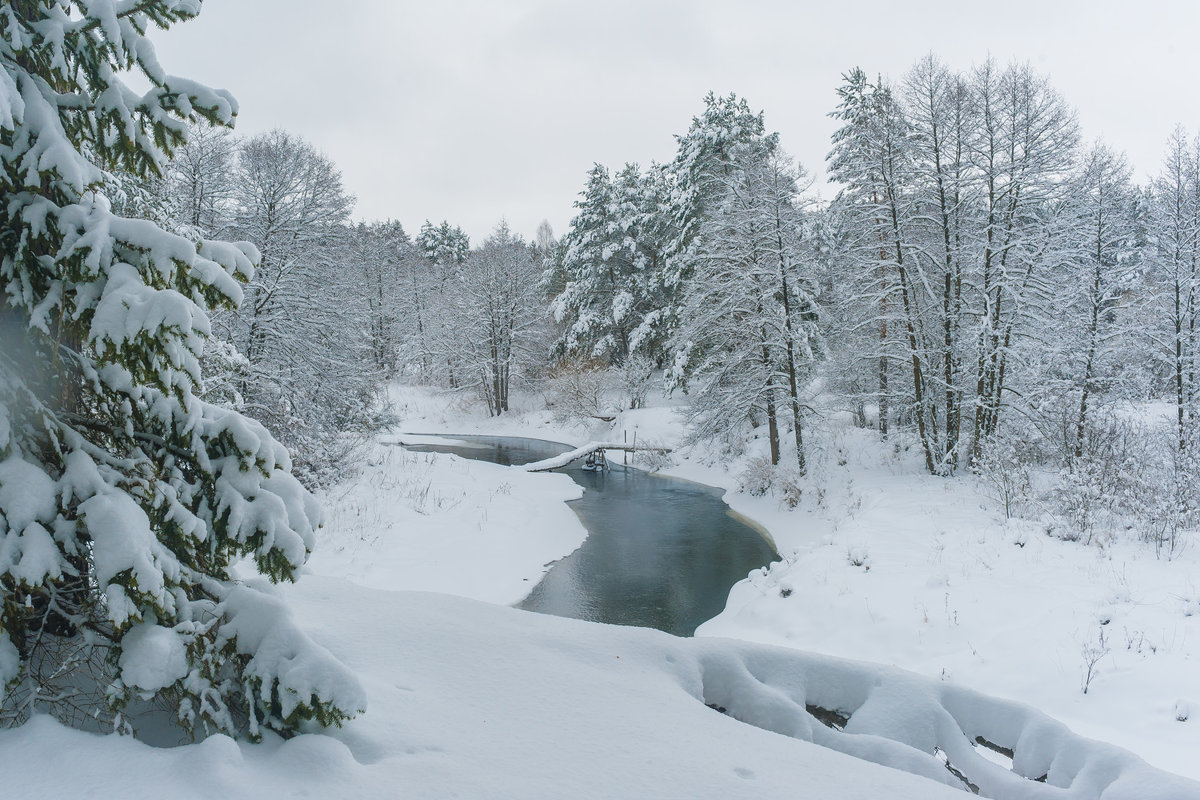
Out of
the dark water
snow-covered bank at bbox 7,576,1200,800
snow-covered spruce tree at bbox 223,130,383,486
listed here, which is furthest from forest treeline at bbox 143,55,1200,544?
snow-covered bank at bbox 7,576,1200,800

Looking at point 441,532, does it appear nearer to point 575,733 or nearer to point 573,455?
point 575,733

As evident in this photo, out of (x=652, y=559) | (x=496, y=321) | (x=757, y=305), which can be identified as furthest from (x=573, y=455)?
(x=496, y=321)

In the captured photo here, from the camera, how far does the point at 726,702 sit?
4.32m

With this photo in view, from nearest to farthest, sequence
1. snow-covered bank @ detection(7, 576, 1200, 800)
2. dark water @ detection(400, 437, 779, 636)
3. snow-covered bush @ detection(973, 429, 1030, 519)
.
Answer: snow-covered bank @ detection(7, 576, 1200, 800) < dark water @ detection(400, 437, 779, 636) < snow-covered bush @ detection(973, 429, 1030, 519)

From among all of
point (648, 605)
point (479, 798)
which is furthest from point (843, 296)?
point (479, 798)

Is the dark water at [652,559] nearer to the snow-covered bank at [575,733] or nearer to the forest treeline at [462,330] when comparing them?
the forest treeline at [462,330]

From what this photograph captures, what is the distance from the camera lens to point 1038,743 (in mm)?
4059

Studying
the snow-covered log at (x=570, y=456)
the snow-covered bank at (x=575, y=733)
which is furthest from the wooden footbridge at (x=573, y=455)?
the snow-covered bank at (x=575, y=733)

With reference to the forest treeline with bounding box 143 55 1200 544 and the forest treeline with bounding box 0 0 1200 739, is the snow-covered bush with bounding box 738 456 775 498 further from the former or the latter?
the forest treeline with bounding box 143 55 1200 544

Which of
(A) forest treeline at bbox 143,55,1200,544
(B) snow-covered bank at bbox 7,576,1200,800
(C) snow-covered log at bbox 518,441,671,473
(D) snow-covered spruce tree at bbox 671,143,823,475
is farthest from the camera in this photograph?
(C) snow-covered log at bbox 518,441,671,473

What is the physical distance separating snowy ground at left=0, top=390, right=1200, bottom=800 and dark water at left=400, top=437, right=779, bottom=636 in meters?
1.55

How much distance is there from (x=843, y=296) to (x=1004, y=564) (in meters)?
11.1

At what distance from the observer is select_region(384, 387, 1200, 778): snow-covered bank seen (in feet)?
20.1

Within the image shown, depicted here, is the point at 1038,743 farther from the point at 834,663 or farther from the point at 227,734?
the point at 227,734
